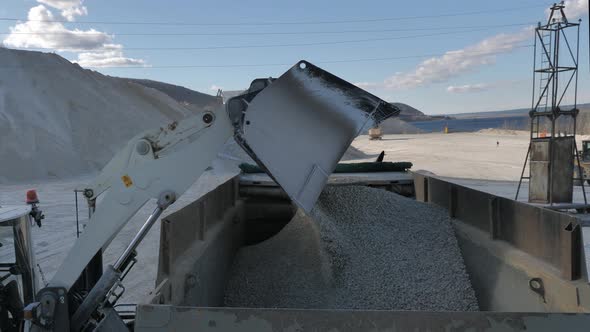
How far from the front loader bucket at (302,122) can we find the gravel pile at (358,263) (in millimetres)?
1004

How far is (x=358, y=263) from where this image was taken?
134 inches

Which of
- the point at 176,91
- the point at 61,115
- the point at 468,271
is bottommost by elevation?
the point at 468,271

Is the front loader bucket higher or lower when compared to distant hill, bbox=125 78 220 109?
lower

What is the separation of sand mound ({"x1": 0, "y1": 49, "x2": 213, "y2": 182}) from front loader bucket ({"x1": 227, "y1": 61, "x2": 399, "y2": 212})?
18723 mm

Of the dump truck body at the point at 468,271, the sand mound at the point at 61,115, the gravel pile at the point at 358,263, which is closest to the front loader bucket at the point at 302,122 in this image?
the dump truck body at the point at 468,271

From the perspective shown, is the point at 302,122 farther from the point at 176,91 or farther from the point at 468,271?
the point at 176,91

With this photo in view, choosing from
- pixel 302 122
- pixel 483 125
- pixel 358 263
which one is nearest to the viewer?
pixel 302 122

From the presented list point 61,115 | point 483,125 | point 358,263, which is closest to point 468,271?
point 358,263

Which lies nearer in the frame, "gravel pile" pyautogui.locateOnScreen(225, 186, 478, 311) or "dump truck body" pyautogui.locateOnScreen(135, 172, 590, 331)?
"dump truck body" pyautogui.locateOnScreen(135, 172, 590, 331)

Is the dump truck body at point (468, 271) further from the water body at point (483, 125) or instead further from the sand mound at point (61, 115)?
the water body at point (483, 125)

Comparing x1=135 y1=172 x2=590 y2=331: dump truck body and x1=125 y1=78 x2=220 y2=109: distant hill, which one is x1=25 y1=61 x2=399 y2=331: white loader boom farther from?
x1=125 y1=78 x2=220 y2=109: distant hill

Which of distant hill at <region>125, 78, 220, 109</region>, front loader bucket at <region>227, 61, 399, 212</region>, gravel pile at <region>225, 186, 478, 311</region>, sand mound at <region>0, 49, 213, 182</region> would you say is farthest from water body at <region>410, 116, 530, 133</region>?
front loader bucket at <region>227, 61, 399, 212</region>

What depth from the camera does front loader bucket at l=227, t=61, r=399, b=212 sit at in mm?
2283

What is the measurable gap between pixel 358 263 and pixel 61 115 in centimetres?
2522
